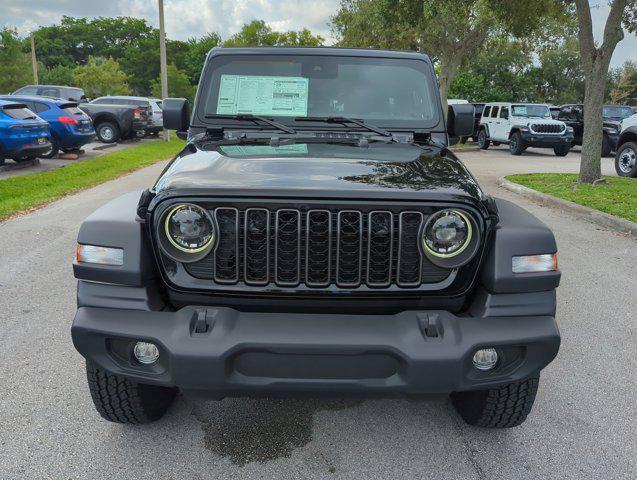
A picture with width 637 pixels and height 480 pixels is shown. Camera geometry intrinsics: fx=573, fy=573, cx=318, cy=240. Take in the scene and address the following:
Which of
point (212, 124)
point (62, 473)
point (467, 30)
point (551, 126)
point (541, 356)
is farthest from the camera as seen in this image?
point (467, 30)

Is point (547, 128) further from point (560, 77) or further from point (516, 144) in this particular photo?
point (560, 77)

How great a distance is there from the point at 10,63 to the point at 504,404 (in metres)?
44.1

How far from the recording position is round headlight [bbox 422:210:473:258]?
7.86 ft

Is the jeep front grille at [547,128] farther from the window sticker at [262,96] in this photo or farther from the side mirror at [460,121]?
the window sticker at [262,96]

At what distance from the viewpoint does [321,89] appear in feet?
12.1

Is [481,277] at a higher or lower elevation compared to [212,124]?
lower

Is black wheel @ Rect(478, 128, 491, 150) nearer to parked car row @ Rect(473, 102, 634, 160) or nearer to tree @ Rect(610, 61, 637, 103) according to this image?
parked car row @ Rect(473, 102, 634, 160)

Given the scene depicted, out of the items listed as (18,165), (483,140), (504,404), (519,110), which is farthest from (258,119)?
(483,140)

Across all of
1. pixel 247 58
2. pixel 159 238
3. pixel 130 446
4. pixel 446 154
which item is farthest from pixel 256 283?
pixel 247 58

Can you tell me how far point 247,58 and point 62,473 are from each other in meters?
2.63

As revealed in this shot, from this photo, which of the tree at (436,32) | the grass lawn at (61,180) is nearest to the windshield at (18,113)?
the grass lawn at (61,180)

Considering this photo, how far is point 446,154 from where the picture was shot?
323cm

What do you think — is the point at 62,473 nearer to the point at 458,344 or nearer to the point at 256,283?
the point at 256,283

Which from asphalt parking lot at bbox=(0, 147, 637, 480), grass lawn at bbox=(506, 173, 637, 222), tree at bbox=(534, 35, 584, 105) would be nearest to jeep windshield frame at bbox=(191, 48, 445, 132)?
asphalt parking lot at bbox=(0, 147, 637, 480)
